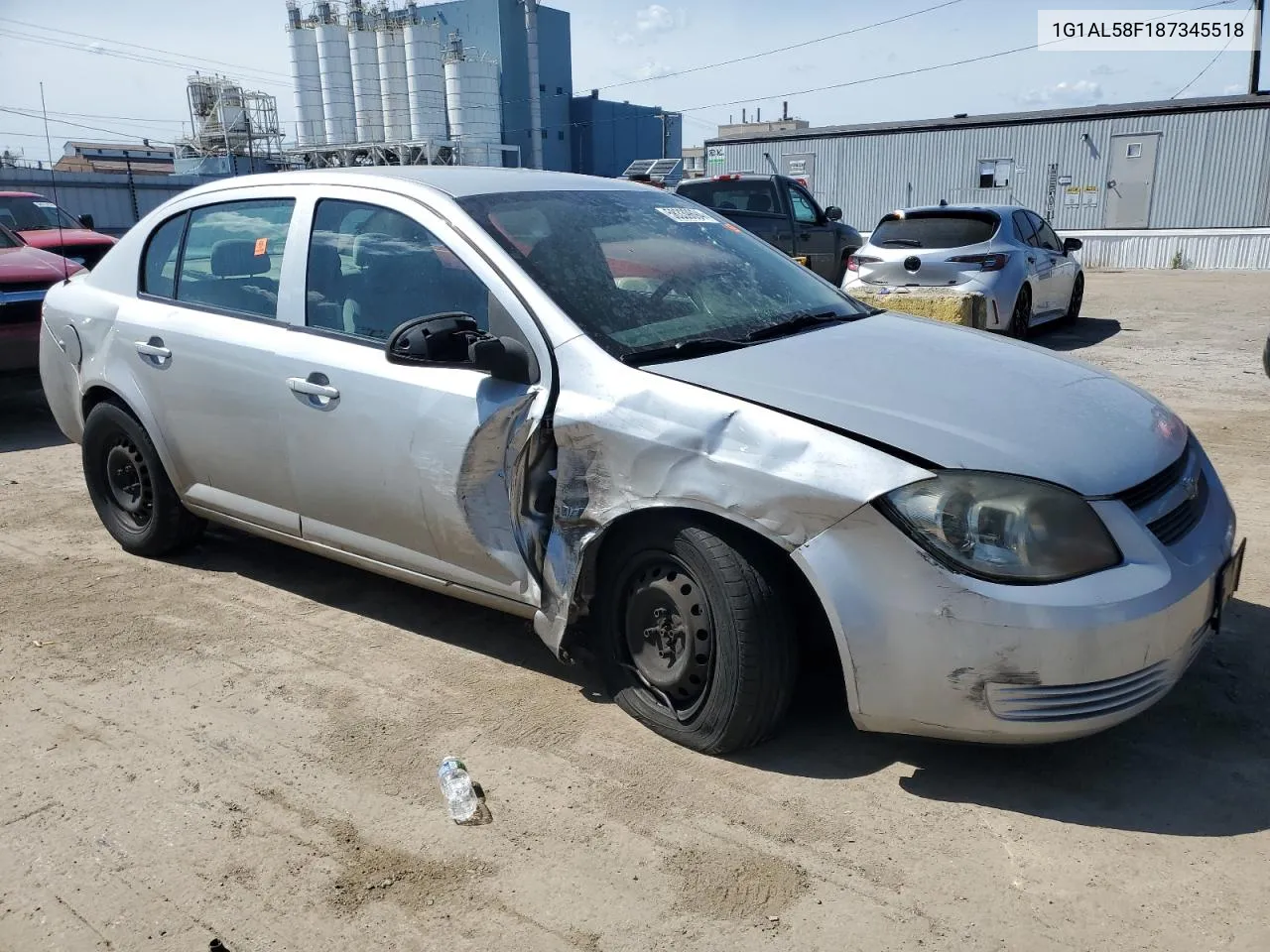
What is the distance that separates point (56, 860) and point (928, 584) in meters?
2.40

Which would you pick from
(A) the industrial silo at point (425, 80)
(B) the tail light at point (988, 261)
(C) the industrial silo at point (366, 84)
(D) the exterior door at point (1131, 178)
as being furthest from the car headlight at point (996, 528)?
(C) the industrial silo at point (366, 84)

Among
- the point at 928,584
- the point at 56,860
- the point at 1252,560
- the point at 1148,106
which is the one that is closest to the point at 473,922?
the point at 56,860

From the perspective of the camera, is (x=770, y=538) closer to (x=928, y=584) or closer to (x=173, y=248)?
(x=928, y=584)

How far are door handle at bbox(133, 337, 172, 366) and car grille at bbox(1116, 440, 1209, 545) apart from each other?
374 centimetres

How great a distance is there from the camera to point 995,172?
101 feet

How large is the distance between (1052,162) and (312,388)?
99.0 ft

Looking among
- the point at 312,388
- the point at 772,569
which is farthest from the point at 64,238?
the point at 772,569

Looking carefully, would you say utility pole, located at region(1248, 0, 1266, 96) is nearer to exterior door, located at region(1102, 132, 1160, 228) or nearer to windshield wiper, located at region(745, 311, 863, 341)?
exterior door, located at region(1102, 132, 1160, 228)

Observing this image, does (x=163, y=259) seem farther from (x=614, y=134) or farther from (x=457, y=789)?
(x=614, y=134)

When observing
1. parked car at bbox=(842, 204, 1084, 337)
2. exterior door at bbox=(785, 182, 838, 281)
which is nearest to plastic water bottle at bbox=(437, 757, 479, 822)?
parked car at bbox=(842, 204, 1084, 337)

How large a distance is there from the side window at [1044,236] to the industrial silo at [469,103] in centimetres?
4349

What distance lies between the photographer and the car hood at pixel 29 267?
7.99 metres

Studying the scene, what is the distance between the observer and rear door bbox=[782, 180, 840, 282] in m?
14.8

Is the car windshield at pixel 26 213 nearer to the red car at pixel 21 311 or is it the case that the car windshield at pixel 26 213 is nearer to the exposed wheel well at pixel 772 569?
the red car at pixel 21 311
